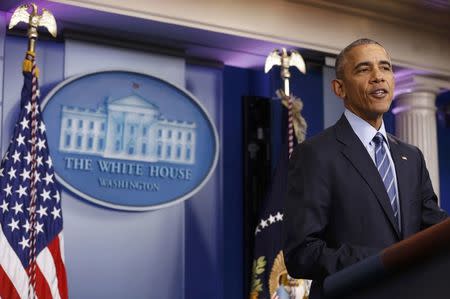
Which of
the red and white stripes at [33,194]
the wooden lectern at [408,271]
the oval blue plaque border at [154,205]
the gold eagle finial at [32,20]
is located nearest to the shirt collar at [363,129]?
the wooden lectern at [408,271]

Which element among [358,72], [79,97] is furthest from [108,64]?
[358,72]

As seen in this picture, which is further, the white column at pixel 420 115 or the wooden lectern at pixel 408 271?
the white column at pixel 420 115

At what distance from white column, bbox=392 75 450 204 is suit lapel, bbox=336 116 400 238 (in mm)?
4526

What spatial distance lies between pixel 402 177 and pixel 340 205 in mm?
184

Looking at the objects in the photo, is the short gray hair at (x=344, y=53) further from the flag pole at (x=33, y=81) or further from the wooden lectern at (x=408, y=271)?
the flag pole at (x=33, y=81)

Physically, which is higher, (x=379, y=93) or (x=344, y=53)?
(x=344, y=53)

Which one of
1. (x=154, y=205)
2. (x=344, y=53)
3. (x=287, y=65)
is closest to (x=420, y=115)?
(x=287, y=65)

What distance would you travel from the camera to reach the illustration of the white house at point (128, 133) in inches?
202

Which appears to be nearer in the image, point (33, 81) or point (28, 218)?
point (28, 218)

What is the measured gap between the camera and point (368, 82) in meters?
1.91

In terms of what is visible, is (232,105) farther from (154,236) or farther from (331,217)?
(331,217)

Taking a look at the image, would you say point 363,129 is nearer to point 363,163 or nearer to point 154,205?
point 363,163

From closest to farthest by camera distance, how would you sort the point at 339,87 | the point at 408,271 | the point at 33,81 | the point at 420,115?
the point at 408,271 < the point at 339,87 < the point at 33,81 < the point at 420,115

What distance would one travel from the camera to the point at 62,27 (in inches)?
203
